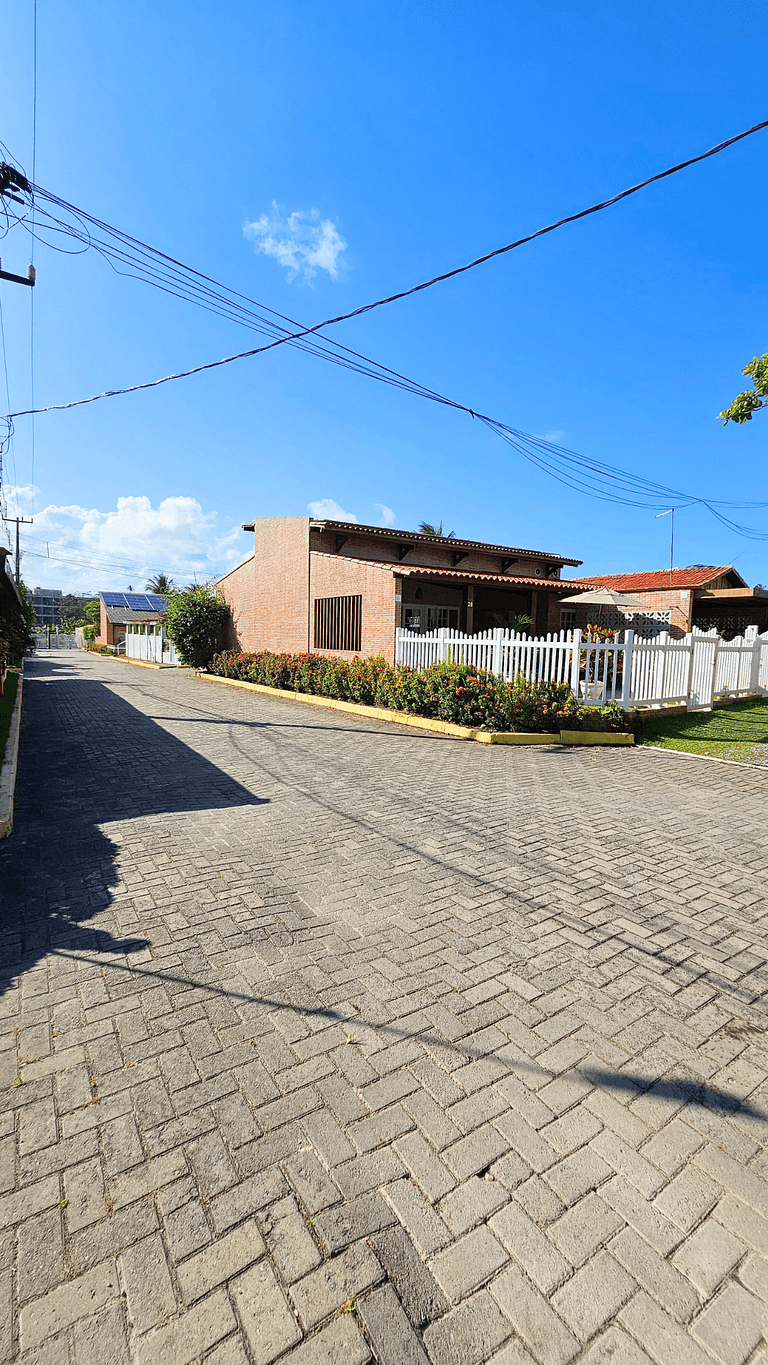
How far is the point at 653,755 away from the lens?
8742 millimetres

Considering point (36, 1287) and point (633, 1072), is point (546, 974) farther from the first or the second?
point (36, 1287)

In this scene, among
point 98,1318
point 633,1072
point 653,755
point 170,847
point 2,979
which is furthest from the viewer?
point 653,755

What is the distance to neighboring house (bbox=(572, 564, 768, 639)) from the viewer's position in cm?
1925

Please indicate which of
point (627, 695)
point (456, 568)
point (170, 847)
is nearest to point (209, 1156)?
point (170, 847)

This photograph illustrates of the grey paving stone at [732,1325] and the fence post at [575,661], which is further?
the fence post at [575,661]

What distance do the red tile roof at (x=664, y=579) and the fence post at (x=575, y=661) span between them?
9645 millimetres

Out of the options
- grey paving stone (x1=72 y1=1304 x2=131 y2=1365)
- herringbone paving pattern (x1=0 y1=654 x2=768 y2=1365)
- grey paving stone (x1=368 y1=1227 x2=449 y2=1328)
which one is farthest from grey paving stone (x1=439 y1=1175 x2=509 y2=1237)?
grey paving stone (x1=72 y1=1304 x2=131 y2=1365)

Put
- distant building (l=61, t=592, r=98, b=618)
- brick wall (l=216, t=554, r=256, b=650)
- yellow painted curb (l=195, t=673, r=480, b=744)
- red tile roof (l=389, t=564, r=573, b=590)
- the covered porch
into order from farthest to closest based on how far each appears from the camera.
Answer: distant building (l=61, t=592, r=98, b=618) < brick wall (l=216, t=554, r=256, b=650) < the covered porch < red tile roof (l=389, t=564, r=573, b=590) < yellow painted curb (l=195, t=673, r=480, b=744)

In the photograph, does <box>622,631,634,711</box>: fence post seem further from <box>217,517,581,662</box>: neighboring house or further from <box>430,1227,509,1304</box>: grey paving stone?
<box>430,1227,509,1304</box>: grey paving stone

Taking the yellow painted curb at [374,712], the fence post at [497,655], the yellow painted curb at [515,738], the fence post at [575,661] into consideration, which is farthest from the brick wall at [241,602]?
the fence post at [575,661]

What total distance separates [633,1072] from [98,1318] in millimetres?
1894

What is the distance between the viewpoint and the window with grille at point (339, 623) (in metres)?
15.1

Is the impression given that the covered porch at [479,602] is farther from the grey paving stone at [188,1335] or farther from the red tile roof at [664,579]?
the grey paving stone at [188,1335]

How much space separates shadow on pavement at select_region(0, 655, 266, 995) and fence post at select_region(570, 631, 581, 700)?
580 cm
